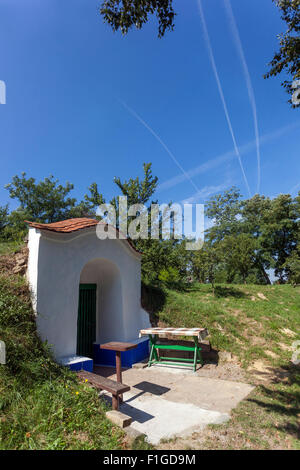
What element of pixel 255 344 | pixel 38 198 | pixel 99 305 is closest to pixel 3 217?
pixel 38 198

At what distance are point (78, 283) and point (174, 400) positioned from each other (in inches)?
135

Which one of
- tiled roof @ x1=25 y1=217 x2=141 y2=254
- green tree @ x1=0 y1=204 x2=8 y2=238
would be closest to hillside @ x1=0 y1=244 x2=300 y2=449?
tiled roof @ x1=25 y1=217 x2=141 y2=254

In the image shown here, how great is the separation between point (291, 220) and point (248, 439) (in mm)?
25551

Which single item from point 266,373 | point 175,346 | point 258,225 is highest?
point 258,225

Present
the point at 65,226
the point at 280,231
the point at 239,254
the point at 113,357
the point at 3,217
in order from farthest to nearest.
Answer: the point at 280,231
the point at 3,217
the point at 239,254
the point at 113,357
the point at 65,226

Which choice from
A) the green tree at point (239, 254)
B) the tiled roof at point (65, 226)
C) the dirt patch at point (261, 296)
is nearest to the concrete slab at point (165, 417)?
the tiled roof at point (65, 226)

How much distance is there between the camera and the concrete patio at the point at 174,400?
3.88m

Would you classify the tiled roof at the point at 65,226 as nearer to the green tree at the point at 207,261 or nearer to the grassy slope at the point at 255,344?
the grassy slope at the point at 255,344

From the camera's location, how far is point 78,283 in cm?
→ 661

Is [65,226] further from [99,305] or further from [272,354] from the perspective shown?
[272,354]

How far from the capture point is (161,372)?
6742mm

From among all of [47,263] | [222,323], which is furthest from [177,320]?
[47,263]

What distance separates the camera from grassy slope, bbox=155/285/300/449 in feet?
11.8

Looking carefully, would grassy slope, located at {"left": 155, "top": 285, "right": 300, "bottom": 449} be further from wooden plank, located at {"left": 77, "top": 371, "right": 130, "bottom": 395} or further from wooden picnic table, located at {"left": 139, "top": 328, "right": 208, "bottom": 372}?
wooden picnic table, located at {"left": 139, "top": 328, "right": 208, "bottom": 372}
